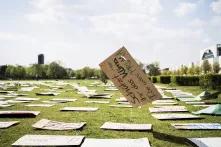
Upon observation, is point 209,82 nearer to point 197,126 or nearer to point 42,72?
point 197,126

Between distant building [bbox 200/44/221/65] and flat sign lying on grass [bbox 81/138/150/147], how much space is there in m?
95.7

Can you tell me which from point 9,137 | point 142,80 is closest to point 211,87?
point 142,80

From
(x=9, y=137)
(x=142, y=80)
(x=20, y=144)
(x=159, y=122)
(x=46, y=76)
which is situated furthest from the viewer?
(x=46, y=76)

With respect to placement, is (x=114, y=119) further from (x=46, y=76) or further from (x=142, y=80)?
(x=46, y=76)

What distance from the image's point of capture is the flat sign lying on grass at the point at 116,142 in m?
7.65

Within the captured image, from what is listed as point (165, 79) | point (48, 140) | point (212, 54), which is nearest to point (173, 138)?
point (48, 140)

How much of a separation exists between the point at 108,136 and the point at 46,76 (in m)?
121

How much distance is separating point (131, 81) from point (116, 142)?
8.49 feet

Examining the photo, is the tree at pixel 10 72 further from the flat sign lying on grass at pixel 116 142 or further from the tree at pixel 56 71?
the flat sign lying on grass at pixel 116 142

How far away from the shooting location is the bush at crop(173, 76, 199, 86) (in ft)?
135

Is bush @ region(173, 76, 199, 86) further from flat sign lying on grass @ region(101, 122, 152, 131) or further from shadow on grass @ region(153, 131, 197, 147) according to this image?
shadow on grass @ region(153, 131, 197, 147)

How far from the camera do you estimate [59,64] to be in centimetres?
13525

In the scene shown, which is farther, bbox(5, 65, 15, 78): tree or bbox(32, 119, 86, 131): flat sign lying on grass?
bbox(5, 65, 15, 78): tree

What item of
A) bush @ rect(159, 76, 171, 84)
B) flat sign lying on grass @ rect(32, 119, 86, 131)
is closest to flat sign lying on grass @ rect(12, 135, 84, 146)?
flat sign lying on grass @ rect(32, 119, 86, 131)
